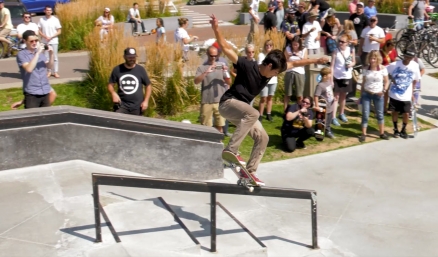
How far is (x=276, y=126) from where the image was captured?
1202 centimetres

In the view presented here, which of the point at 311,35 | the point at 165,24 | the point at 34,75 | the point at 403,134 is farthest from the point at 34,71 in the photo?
the point at 165,24

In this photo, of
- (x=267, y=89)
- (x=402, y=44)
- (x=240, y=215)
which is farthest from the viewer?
(x=402, y=44)

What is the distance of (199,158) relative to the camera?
29.2 ft

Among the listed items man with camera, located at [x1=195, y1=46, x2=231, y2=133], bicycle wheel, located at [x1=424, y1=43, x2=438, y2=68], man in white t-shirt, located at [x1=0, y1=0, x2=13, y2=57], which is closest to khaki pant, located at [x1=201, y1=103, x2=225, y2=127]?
man with camera, located at [x1=195, y1=46, x2=231, y2=133]

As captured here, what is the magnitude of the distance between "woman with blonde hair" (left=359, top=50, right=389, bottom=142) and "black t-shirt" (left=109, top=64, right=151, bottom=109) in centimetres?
436

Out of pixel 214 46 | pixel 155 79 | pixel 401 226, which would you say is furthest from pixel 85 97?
pixel 401 226

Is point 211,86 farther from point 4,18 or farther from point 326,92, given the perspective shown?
point 4,18

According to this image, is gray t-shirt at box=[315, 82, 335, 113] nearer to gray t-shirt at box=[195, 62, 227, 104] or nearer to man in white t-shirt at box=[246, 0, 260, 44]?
gray t-shirt at box=[195, 62, 227, 104]

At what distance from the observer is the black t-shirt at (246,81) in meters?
6.77

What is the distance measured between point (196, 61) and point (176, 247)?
22.7ft

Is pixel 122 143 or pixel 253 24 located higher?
pixel 253 24

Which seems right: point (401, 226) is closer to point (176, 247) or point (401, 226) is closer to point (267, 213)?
point (267, 213)

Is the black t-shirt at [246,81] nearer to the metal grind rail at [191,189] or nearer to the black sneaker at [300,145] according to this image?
the metal grind rail at [191,189]

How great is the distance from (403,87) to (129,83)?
17.5ft
